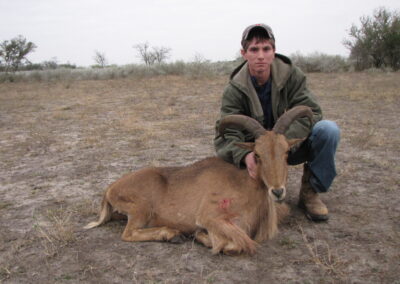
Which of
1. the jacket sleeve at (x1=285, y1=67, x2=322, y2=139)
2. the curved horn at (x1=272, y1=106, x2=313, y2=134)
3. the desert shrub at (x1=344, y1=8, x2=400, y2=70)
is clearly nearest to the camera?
the curved horn at (x1=272, y1=106, x2=313, y2=134)

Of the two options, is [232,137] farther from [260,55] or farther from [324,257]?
[324,257]

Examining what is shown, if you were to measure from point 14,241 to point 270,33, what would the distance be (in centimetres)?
383

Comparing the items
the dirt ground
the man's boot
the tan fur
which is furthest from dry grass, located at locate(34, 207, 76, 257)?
the man's boot

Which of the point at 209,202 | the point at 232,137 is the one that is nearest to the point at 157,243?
the point at 209,202

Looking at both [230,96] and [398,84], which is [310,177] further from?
[398,84]

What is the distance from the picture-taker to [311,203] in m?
4.66

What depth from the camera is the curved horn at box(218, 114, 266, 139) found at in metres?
4.07

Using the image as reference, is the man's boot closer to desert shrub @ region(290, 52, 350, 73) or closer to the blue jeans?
the blue jeans

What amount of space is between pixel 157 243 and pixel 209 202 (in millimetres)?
731

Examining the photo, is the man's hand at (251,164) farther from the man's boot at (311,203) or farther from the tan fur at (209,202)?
the man's boot at (311,203)

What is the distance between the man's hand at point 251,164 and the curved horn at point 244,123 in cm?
22

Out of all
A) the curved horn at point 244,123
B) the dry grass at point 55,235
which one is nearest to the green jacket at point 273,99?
the curved horn at point 244,123

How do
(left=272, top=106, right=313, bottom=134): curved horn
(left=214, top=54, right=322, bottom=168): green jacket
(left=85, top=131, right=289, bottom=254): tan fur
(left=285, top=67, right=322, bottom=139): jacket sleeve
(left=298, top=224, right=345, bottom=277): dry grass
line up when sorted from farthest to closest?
(left=285, top=67, right=322, bottom=139): jacket sleeve, (left=214, top=54, right=322, bottom=168): green jacket, (left=272, top=106, right=313, bottom=134): curved horn, (left=85, top=131, right=289, bottom=254): tan fur, (left=298, top=224, right=345, bottom=277): dry grass

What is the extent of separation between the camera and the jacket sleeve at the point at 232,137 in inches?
170
